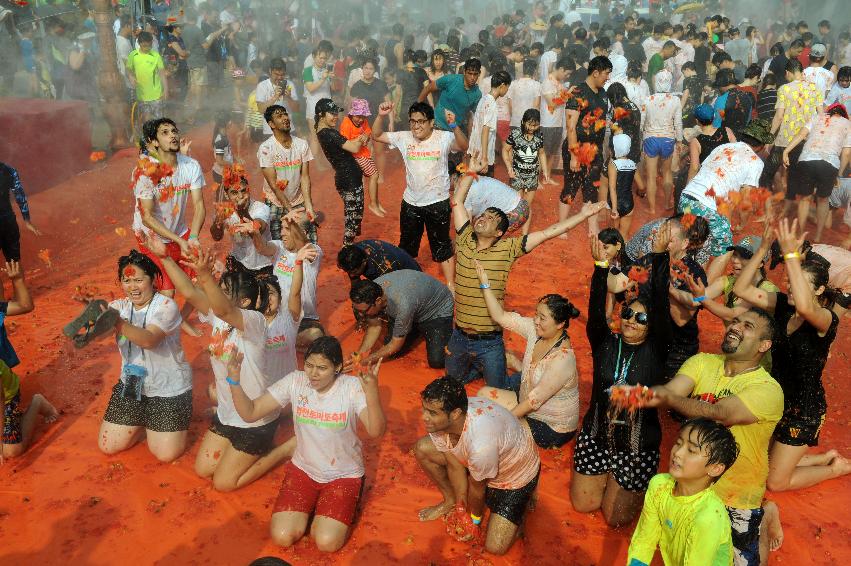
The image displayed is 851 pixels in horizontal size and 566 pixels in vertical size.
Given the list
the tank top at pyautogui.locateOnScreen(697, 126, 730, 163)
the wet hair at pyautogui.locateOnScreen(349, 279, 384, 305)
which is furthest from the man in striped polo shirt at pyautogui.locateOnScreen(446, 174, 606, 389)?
the tank top at pyautogui.locateOnScreen(697, 126, 730, 163)

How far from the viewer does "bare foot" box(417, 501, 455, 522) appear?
5.08 metres

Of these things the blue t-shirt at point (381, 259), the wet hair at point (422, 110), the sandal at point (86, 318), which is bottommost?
the blue t-shirt at point (381, 259)

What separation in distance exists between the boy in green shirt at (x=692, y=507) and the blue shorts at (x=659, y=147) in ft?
28.1

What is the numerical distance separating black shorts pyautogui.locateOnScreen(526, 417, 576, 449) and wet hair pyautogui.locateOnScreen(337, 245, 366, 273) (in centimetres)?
204

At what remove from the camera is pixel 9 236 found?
7504 mm

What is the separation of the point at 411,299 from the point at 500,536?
8.14 feet

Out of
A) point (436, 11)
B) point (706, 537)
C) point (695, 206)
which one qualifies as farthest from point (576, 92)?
point (436, 11)

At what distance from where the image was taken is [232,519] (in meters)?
5.08

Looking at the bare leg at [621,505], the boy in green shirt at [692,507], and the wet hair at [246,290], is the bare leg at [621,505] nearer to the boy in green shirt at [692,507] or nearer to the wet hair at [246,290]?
the boy in green shirt at [692,507]

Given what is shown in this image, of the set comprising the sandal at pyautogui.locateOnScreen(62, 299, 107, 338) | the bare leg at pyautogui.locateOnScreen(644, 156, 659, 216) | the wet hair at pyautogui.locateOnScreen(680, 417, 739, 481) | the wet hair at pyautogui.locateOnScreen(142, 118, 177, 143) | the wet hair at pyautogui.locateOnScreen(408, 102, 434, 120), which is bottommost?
the bare leg at pyautogui.locateOnScreen(644, 156, 659, 216)

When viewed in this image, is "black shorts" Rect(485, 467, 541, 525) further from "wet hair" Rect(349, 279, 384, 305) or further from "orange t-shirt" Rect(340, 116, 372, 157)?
"orange t-shirt" Rect(340, 116, 372, 157)

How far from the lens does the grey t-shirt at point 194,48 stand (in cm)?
1812

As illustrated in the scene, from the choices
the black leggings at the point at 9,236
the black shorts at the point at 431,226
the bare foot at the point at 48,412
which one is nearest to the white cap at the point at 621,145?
the black shorts at the point at 431,226

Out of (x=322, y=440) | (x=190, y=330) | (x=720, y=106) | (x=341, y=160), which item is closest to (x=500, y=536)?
(x=322, y=440)
